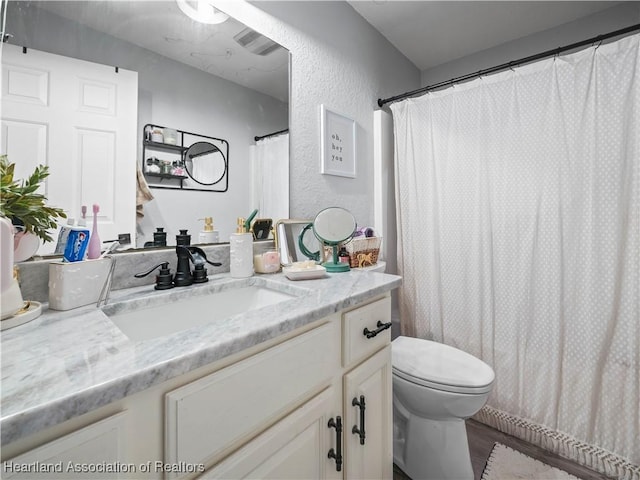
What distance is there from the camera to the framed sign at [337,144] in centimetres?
156

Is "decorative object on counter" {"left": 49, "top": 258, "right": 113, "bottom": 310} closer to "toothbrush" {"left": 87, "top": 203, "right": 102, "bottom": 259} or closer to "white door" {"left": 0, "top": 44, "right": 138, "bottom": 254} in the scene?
"toothbrush" {"left": 87, "top": 203, "right": 102, "bottom": 259}

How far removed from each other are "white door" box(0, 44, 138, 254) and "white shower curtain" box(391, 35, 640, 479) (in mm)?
1571

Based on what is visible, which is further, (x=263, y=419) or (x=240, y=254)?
(x=240, y=254)

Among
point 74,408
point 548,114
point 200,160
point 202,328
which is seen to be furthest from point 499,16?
point 74,408

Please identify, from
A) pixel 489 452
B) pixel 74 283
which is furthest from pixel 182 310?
pixel 489 452

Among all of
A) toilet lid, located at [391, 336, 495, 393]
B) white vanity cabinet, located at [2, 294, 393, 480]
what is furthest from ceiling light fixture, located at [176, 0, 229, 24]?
toilet lid, located at [391, 336, 495, 393]

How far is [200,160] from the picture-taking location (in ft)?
3.67

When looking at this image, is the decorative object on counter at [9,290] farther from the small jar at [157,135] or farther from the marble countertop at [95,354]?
the small jar at [157,135]

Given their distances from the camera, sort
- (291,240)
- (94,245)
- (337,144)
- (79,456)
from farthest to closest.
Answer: (337,144) → (291,240) → (94,245) → (79,456)

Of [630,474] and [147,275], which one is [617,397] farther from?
[147,275]

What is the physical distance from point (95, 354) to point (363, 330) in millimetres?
669

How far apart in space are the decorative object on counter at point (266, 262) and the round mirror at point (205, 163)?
354 millimetres

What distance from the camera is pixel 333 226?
1301mm

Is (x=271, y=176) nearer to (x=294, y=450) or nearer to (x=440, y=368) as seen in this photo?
(x=294, y=450)
